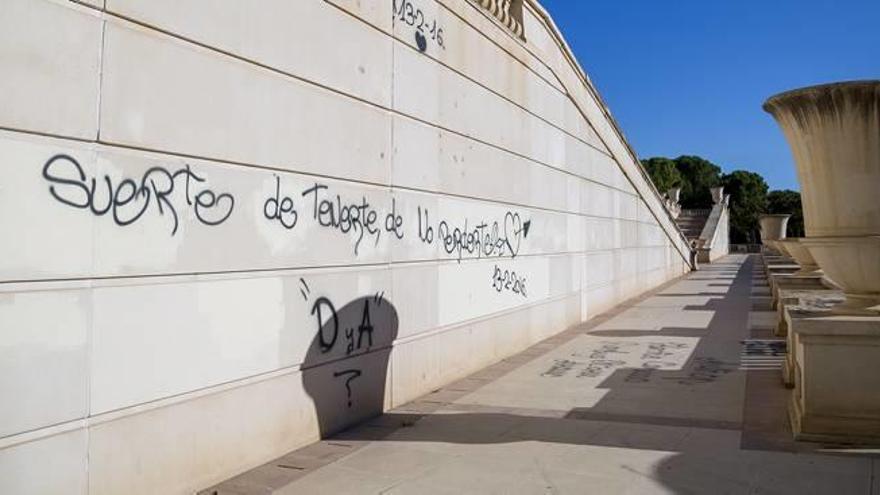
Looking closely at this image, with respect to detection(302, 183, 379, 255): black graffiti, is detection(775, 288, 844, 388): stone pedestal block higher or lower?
lower

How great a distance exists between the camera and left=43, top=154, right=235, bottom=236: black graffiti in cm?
321

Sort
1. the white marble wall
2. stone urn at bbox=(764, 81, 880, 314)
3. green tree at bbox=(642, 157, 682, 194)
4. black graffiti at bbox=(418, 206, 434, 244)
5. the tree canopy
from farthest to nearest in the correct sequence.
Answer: the tree canopy < green tree at bbox=(642, 157, 682, 194) < black graffiti at bbox=(418, 206, 434, 244) < stone urn at bbox=(764, 81, 880, 314) < the white marble wall

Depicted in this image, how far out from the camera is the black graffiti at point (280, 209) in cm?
450

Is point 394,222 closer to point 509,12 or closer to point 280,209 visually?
point 280,209

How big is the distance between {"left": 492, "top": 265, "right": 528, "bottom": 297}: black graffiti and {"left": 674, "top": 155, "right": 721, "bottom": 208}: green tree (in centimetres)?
8759

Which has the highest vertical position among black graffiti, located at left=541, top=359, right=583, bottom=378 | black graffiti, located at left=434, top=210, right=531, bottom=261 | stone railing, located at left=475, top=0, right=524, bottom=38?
stone railing, located at left=475, top=0, right=524, bottom=38

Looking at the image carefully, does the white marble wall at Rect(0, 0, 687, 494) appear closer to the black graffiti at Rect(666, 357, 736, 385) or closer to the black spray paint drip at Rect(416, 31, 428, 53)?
the black spray paint drip at Rect(416, 31, 428, 53)

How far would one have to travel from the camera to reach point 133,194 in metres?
3.57

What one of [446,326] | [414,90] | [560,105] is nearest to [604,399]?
[446,326]

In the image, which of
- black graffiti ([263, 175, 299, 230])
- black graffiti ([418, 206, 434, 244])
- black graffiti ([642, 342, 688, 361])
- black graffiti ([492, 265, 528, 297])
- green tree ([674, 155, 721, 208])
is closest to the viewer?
black graffiti ([263, 175, 299, 230])

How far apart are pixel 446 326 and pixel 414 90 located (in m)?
2.29

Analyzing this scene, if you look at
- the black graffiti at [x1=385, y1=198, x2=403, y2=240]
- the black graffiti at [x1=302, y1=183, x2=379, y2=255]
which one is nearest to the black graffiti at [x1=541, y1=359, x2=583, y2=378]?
the black graffiti at [x1=385, y1=198, x2=403, y2=240]

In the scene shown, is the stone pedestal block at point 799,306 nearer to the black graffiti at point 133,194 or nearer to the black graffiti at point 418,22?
the black graffiti at point 418,22

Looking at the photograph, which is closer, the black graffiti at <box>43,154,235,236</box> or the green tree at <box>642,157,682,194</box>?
the black graffiti at <box>43,154,235,236</box>
